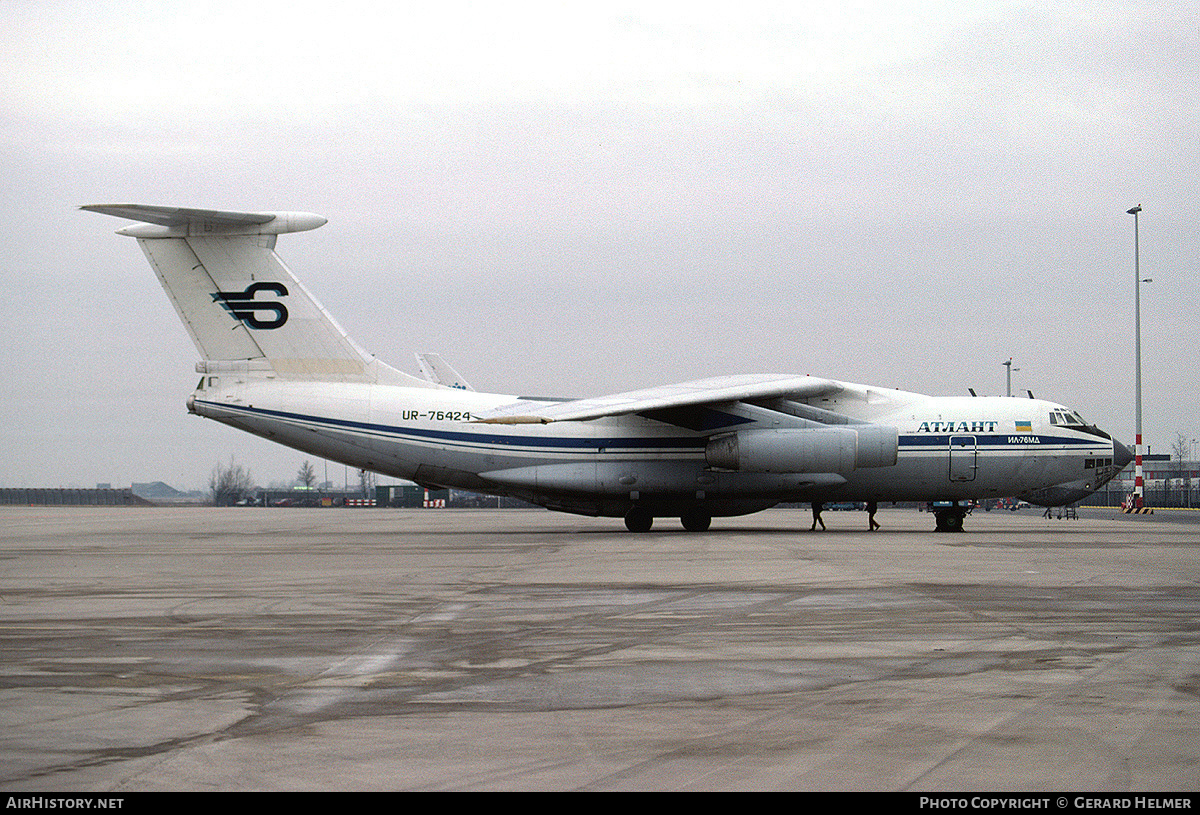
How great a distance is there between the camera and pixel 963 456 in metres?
26.7

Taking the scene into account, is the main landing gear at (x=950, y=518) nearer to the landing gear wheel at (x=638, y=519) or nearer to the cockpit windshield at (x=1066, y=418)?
the cockpit windshield at (x=1066, y=418)

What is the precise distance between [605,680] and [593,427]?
19817 millimetres

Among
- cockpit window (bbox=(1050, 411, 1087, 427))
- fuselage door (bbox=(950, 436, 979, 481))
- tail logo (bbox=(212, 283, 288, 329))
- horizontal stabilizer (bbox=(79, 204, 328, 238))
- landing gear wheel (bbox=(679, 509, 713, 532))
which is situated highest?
horizontal stabilizer (bbox=(79, 204, 328, 238))

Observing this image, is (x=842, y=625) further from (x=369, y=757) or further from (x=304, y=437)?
(x=304, y=437)

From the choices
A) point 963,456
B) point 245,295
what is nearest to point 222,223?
point 245,295

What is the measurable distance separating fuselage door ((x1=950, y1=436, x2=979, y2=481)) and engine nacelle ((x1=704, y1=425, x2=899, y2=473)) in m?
2.10

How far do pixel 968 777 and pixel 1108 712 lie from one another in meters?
1.61

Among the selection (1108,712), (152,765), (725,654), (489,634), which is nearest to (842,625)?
(725,654)

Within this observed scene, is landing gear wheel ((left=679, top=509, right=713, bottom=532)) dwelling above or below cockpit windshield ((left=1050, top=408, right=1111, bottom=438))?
below

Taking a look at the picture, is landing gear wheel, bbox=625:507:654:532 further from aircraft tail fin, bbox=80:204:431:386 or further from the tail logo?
the tail logo

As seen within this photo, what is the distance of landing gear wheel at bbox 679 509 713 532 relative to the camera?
27.4 m

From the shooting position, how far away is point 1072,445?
89.6 feet

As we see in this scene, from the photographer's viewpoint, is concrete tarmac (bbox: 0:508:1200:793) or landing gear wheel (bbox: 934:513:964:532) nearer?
concrete tarmac (bbox: 0:508:1200:793)

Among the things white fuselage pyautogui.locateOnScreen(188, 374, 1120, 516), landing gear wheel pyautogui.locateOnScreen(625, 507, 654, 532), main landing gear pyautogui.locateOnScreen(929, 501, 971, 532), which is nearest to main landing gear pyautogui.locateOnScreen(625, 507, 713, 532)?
landing gear wheel pyautogui.locateOnScreen(625, 507, 654, 532)
